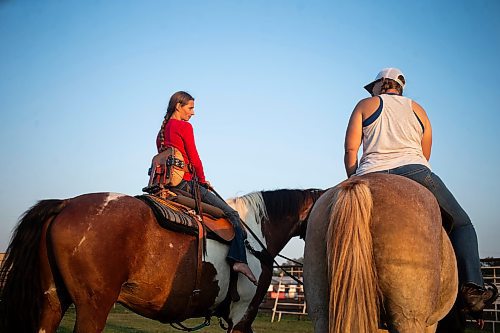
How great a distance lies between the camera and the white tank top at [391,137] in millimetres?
3746

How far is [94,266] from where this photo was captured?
16.4ft

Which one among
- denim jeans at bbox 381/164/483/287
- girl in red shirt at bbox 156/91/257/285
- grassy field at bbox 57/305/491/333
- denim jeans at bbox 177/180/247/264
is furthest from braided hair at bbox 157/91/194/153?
grassy field at bbox 57/305/491/333

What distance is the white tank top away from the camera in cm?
375

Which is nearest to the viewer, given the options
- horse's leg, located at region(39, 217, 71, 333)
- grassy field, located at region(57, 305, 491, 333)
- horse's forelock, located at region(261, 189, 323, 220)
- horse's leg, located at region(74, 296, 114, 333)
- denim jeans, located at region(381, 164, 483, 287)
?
denim jeans, located at region(381, 164, 483, 287)

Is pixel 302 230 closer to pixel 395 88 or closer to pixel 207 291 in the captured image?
pixel 207 291

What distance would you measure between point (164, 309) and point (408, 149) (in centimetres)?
331

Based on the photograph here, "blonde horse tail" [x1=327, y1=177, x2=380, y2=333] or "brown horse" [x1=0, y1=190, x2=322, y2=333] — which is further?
"brown horse" [x1=0, y1=190, x2=322, y2=333]

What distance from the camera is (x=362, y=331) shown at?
272 cm

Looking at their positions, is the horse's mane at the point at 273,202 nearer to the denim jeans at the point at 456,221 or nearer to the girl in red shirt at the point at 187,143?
the girl in red shirt at the point at 187,143

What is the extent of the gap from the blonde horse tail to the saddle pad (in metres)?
2.98

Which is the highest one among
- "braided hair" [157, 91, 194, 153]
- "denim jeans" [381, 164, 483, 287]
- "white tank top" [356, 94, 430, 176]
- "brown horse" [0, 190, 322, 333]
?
"braided hair" [157, 91, 194, 153]

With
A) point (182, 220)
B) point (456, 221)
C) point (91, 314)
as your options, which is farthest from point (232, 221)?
point (456, 221)

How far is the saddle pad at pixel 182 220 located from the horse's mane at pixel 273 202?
0.93 meters

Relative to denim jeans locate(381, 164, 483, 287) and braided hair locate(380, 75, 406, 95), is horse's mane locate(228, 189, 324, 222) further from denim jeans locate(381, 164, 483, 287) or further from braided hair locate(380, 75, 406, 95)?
denim jeans locate(381, 164, 483, 287)
